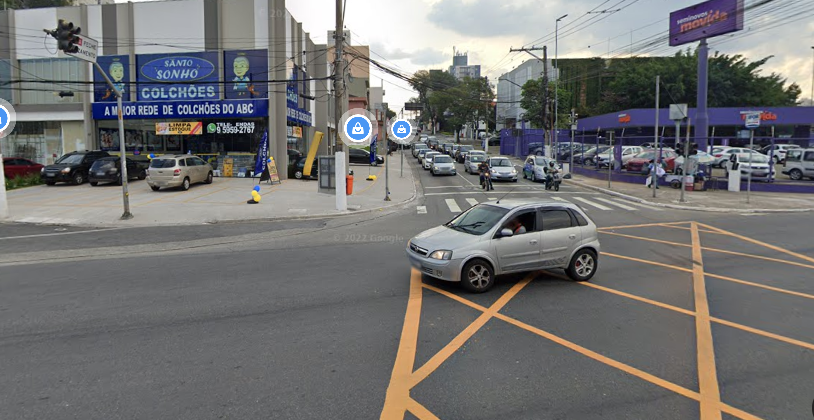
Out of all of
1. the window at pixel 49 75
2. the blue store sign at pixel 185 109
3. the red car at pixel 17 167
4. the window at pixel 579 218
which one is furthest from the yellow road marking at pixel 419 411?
the window at pixel 49 75

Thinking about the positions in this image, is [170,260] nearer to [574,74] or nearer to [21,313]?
[21,313]

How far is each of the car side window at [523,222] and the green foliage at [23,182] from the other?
2659 cm

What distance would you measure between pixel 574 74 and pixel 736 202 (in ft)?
209

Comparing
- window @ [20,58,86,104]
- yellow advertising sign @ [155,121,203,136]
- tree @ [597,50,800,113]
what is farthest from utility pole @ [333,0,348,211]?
tree @ [597,50,800,113]

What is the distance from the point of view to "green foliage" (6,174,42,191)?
24.5 metres

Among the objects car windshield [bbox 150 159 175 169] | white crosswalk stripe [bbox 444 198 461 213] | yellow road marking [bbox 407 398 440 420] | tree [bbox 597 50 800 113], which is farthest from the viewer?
tree [bbox 597 50 800 113]

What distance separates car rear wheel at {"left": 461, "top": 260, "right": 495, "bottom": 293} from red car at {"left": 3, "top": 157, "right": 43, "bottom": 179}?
2949 centimetres

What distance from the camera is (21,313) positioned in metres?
7.04

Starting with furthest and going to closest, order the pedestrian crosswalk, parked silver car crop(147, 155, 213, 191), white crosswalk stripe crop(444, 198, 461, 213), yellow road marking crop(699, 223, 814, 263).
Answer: parked silver car crop(147, 155, 213, 191) → the pedestrian crosswalk → white crosswalk stripe crop(444, 198, 461, 213) → yellow road marking crop(699, 223, 814, 263)

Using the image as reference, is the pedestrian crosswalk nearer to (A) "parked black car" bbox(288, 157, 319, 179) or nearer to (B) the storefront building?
(A) "parked black car" bbox(288, 157, 319, 179)

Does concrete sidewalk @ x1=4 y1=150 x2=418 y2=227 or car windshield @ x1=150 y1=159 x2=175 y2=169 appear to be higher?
car windshield @ x1=150 y1=159 x2=175 y2=169

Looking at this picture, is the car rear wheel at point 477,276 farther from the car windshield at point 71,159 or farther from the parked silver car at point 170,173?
the car windshield at point 71,159

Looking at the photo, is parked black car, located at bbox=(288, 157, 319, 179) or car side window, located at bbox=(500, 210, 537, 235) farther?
parked black car, located at bbox=(288, 157, 319, 179)

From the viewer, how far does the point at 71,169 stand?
2531 cm
